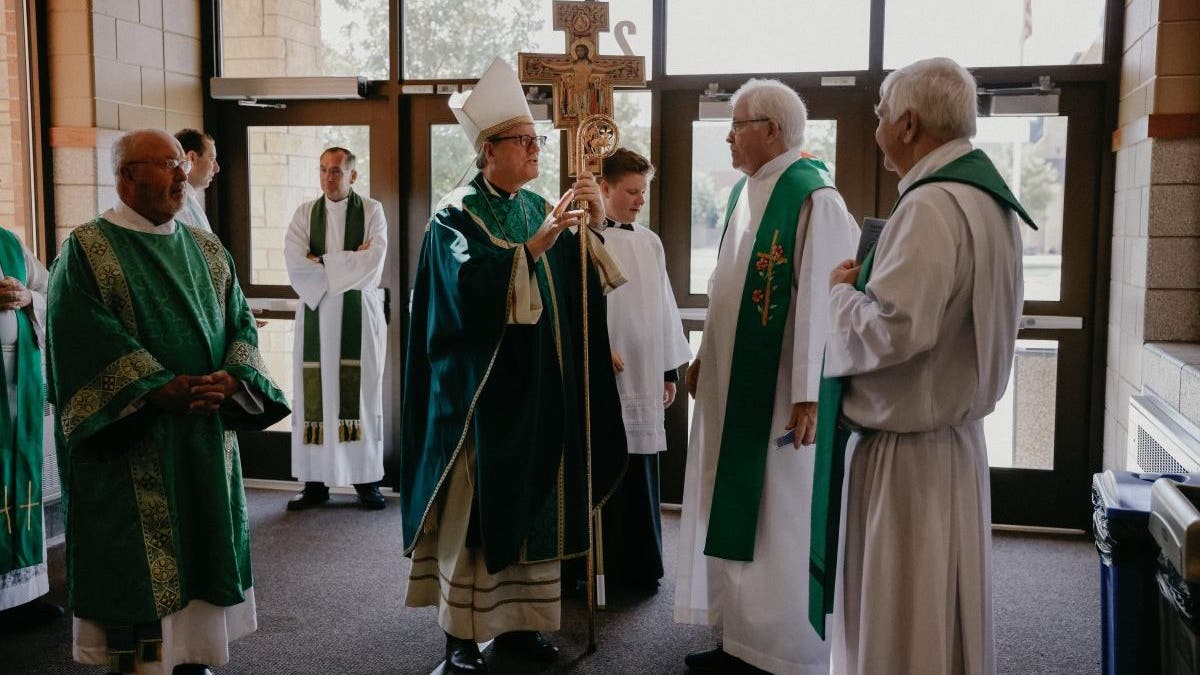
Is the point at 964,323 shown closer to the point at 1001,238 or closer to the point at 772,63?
the point at 1001,238

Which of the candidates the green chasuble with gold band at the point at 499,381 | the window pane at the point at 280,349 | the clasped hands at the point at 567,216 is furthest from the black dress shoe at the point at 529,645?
the window pane at the point at 280,349

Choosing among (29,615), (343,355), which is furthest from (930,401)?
(343,355)

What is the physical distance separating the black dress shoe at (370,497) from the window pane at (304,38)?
6.77ft

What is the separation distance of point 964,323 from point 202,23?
186 inches

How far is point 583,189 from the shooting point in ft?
10.1

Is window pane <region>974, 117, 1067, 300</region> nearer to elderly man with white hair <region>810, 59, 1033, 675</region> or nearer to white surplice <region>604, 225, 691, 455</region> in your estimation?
white surplice <region>604, 225, 691, 455</region>

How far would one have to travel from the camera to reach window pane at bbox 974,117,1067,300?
4828 millimetres

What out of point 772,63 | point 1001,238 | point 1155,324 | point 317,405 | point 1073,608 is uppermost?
point 772,63

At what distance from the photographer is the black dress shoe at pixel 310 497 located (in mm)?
5223

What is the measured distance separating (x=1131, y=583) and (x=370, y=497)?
12.7ft

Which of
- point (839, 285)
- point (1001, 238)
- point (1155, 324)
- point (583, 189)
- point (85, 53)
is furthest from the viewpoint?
point (85, 53)

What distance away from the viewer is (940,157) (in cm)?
225

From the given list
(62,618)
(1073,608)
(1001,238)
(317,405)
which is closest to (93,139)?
(317,405)

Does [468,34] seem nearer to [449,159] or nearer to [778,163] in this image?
[449,159]
